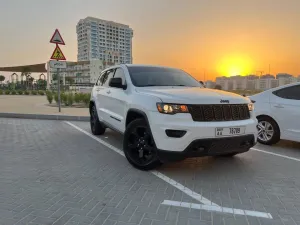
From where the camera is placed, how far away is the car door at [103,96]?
237 inches

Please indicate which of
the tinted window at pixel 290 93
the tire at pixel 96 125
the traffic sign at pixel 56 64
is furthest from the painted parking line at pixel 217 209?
the traffic sign at pixel 56 64

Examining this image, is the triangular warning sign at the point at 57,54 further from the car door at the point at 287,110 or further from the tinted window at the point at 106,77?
the car door at the point at 287,110

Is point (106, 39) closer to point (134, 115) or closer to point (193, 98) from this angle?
point (134, 115)

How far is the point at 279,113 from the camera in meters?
5.89

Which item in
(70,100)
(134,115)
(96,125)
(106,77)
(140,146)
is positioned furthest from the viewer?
(70,100)

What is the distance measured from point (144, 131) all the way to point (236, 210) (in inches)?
73.3

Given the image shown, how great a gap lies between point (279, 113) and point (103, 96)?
4025mm

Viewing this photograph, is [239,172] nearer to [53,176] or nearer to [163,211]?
[163,211]

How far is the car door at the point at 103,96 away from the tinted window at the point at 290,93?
3.89 metres

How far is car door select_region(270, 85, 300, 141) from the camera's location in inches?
221

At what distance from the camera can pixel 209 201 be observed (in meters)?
3.25

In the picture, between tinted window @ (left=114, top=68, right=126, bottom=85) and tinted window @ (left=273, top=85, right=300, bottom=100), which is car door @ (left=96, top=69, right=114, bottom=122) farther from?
tinted window @ (left=273, top=85, right=300, bottom=100)

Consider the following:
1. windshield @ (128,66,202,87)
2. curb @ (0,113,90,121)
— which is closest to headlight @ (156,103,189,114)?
windshield @ (128,66,202,87)

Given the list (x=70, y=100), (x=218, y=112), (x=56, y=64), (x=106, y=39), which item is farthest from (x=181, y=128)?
(x=106, y=39)
